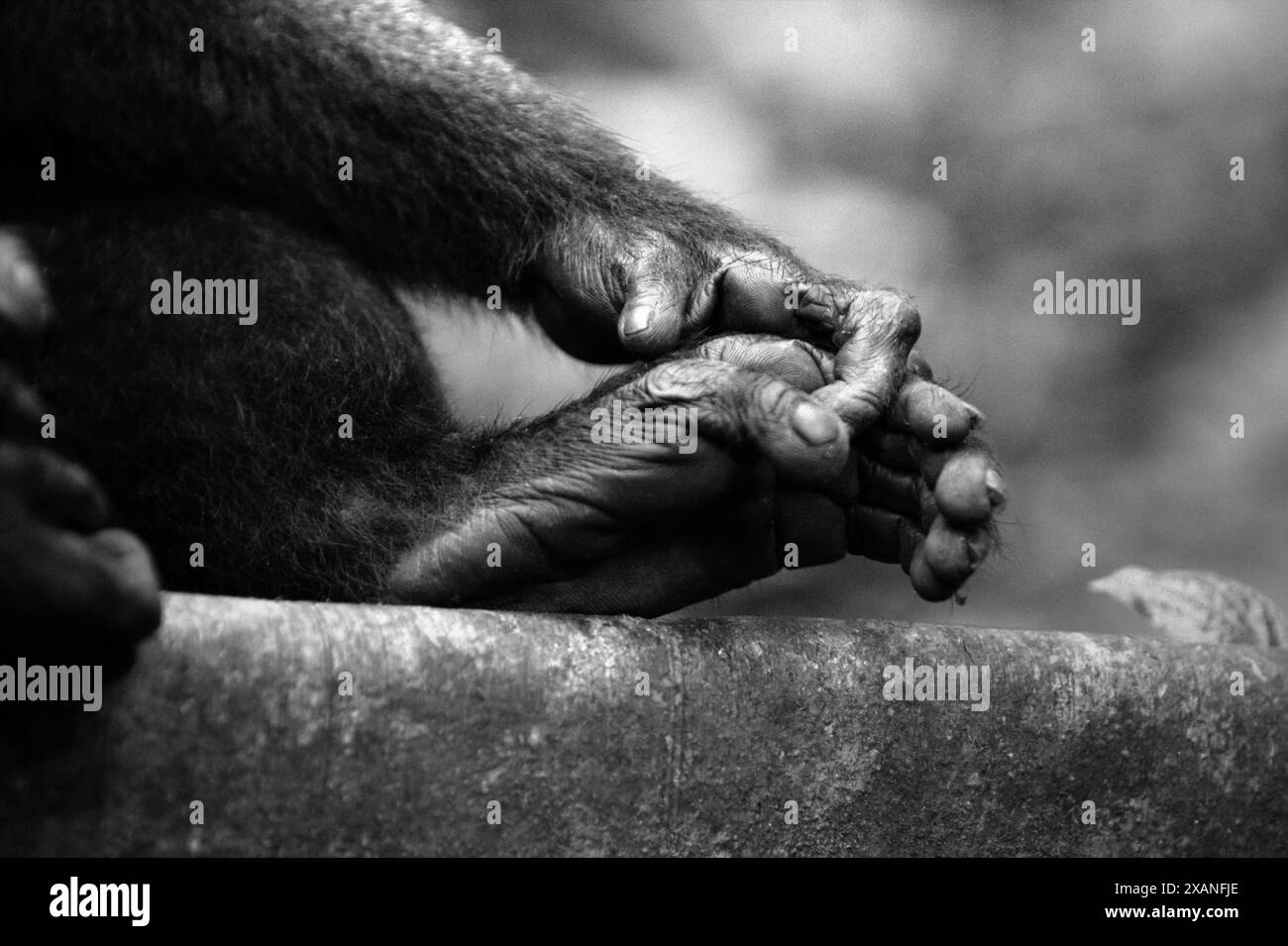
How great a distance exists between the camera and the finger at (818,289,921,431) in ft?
5.25

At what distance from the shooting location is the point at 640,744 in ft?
4.85

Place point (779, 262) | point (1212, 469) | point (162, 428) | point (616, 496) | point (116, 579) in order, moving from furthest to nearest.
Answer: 1. point (1212, 469)
2. point (779, 262)
3. point (162, 428)
4. point (616, 496)
5. point (116, 579)

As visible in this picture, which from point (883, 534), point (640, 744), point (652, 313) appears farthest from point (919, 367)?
point (640, 744)

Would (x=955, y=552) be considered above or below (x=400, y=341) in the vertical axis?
below

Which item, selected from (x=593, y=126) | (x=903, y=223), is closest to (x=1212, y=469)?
(x=903, y=223)

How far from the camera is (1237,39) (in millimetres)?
4828

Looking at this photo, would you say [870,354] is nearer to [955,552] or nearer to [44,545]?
[955,552]

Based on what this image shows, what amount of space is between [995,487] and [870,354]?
0.73 feet

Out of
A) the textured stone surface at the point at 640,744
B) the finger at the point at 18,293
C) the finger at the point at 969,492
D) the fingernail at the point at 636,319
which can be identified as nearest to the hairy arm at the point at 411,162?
the fingernail at the point at 636,319

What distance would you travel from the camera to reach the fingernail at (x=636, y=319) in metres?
1.71

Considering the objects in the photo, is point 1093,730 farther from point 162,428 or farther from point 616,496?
point 162,428

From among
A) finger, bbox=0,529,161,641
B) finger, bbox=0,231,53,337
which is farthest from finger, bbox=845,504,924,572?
finger, bbox=0,231,53,337

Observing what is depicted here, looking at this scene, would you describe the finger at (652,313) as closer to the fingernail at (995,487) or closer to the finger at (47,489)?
the fingernail at (995,487)

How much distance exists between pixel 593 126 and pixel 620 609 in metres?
0.76
